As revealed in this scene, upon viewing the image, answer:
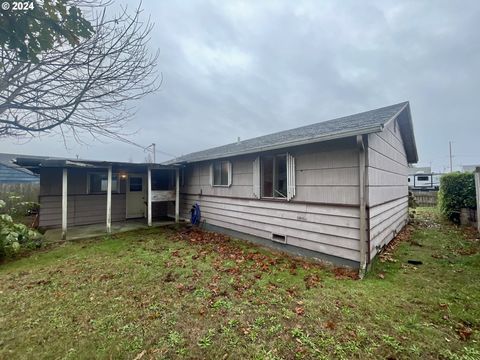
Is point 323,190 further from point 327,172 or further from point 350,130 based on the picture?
point 350,130

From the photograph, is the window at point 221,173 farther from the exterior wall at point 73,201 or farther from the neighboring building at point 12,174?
the neighboring building at point 12,174

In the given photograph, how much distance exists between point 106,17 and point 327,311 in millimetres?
5037

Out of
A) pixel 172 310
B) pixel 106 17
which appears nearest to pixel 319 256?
pixel 172 310

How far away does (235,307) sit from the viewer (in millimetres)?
3186

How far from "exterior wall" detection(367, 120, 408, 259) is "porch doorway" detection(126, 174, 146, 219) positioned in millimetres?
10000

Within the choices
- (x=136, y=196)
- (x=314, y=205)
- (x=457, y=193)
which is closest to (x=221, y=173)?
(x=314, y=205)

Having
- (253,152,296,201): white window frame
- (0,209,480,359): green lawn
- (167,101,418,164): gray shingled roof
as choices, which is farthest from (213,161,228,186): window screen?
(0,209,480,359): green lawn

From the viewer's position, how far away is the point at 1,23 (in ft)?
5.91

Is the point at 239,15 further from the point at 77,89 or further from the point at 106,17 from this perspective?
the point at 77,89

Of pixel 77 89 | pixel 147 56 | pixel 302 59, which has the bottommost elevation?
pixel 77 89

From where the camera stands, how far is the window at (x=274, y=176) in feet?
19.5

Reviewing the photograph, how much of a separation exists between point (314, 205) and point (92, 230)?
8.31 m

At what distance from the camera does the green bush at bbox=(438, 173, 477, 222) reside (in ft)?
28.7

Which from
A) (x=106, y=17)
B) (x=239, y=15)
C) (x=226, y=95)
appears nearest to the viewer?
(x=106, y=17)
